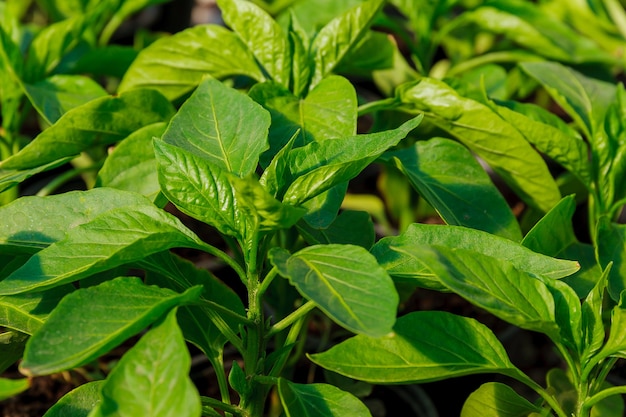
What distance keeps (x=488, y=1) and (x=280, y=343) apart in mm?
838

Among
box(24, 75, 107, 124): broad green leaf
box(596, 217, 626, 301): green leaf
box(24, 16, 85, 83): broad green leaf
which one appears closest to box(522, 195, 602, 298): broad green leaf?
box(596, 217, 626, 301): green leaf

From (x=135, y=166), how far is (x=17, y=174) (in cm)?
14

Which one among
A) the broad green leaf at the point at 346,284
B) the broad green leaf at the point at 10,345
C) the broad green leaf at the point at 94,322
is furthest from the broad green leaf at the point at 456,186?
the broad green leaf at the point at 10,345

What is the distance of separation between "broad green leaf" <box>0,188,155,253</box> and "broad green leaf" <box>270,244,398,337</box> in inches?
8.4

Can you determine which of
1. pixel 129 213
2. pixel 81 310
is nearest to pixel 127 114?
pixel 129 213

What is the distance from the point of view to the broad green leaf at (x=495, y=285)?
663mm

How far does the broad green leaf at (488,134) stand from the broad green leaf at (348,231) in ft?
0.62

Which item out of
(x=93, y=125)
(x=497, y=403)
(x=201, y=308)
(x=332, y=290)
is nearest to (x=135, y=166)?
(x=93, y=125)

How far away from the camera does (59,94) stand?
1.14 meters

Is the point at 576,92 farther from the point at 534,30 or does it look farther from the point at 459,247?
the point at 459,247

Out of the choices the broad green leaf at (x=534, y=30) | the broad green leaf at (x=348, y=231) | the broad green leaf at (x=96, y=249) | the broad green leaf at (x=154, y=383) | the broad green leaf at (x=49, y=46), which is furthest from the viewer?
the broad green leaf at (x=534, y=30)

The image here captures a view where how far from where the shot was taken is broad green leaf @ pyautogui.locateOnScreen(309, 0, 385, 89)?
1.05 meters

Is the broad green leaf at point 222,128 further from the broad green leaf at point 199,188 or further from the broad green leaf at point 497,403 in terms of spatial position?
the broad green leaf at point 497,403

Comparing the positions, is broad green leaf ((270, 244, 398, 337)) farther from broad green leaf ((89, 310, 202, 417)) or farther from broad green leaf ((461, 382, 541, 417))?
broad green leaf ((461, 382, 541, 417))
